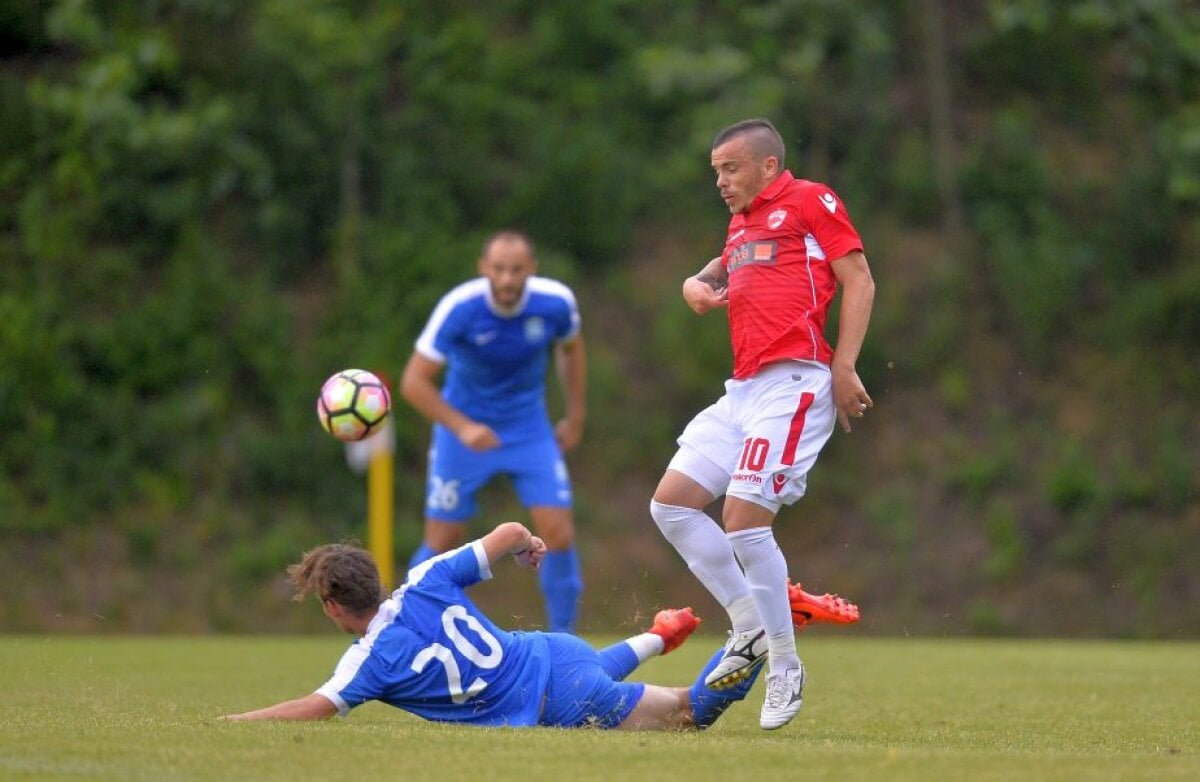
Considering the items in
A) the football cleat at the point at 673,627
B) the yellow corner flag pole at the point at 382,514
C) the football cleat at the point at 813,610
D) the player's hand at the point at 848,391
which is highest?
the player's hand at the point at 848,391

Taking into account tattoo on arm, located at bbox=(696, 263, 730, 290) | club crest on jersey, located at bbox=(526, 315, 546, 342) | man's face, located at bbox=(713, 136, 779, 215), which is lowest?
club crest on jersey, located at bbox=(526, 315, 546, 342)

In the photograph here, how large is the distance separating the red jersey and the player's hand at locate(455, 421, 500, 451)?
3.20 metres

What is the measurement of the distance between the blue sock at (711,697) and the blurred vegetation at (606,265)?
31.9 ft

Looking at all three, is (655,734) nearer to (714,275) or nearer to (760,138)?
(714,275)

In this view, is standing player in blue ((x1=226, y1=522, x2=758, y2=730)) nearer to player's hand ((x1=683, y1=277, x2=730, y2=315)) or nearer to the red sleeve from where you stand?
player's hand ((x1=683, y1=277, x2=730, y2=315))

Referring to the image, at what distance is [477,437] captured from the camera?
973cm

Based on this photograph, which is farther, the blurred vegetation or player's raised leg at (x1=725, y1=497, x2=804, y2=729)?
the blurred vegetation

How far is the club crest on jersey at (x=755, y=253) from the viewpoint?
21.9ft

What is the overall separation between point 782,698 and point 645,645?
0.63 meters

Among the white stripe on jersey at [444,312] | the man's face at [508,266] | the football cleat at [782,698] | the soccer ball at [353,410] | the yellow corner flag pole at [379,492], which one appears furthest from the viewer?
the yellow corner flag pole at [379,492]

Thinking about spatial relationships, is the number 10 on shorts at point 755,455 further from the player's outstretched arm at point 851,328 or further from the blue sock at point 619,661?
the blue sock at point 619,661

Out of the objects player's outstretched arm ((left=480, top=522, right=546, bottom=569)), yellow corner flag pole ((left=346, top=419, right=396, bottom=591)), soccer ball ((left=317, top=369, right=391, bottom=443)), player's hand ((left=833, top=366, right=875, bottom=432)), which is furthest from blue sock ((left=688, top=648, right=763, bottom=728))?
yellow corner flag pole ((left=346, top=419, right=396, bottom=591))

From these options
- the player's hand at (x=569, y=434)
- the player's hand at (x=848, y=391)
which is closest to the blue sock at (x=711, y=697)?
the player's hand at (x=848, y=391)

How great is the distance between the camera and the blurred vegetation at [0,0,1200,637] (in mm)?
16969
